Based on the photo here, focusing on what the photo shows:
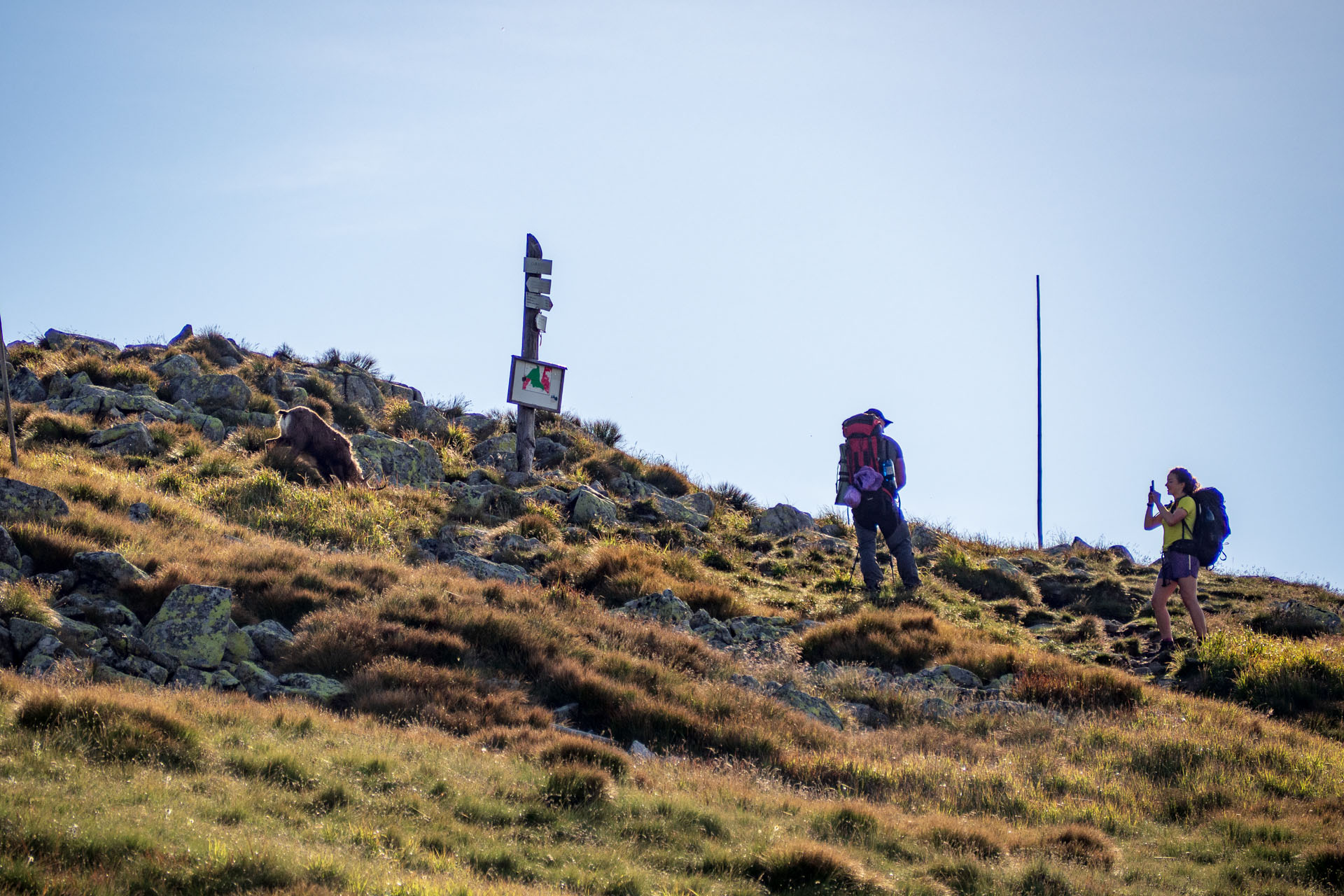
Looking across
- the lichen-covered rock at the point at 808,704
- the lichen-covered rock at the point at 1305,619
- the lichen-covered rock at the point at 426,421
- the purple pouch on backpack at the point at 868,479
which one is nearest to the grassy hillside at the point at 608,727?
the lichen-covered rock at the point at 1305,619

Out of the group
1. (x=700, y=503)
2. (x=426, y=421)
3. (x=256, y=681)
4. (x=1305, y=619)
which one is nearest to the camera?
(x=256, y=681)

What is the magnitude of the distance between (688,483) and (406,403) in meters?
6.43

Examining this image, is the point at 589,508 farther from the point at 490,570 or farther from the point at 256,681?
the point at 256,681

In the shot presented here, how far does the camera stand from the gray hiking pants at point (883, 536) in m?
14.6

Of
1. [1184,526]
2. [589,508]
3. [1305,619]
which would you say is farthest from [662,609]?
[1305,619]

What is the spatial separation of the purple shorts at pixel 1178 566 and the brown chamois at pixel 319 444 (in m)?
11.3

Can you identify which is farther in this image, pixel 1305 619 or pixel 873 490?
pixel 873 490

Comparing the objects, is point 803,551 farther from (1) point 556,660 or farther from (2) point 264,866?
(2) point 264,866

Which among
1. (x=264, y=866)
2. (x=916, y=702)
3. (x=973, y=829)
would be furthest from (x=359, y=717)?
(x=916, y=702)

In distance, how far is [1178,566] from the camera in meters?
11.9

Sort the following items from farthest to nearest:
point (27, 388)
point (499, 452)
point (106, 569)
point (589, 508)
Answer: point (499, 452), point (27, 388), point (589, 508), point (106, 569)

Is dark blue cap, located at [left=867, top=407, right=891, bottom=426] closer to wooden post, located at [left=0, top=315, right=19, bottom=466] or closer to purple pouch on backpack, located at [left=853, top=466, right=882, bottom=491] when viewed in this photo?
purple pouch on backpack, located at [left=853, top=466, right=882, bottom=491]

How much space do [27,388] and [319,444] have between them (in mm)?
5841

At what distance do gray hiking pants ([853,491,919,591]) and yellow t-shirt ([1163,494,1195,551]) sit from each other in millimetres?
3705
